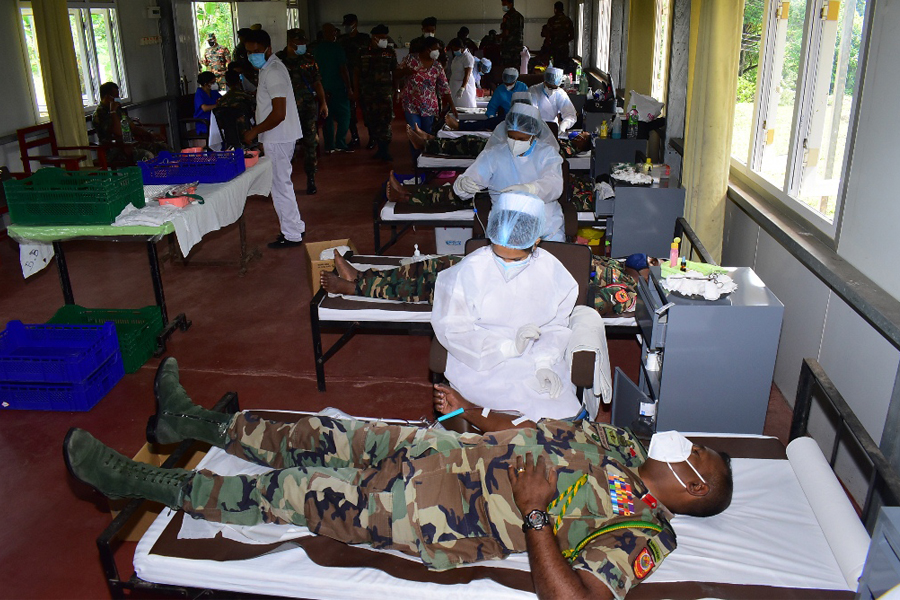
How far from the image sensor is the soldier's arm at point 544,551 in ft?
6.04

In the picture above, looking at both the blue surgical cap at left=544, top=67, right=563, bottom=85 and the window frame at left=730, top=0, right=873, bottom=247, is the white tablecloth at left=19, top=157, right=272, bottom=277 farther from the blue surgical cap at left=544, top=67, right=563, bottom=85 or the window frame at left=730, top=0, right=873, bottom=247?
the blue surgical cap at left=544, top=67, right=563, bottom=85

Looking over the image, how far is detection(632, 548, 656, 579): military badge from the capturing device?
6.25 feet

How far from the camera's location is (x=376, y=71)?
9266mm

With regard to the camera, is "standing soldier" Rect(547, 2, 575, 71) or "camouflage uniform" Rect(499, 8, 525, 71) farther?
"standing soldier" Rect(547, 2, 575, 71)

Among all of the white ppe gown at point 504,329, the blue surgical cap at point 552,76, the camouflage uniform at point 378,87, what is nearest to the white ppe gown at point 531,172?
the white ppe gown at point 504,329

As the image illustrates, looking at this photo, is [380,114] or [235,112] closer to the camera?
[235,112]

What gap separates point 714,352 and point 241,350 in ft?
9.27

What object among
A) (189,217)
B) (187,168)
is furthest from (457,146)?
(189,217)

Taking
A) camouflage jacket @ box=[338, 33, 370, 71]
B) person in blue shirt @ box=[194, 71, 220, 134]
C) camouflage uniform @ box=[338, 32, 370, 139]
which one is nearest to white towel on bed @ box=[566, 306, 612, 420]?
person in blue shirt @ box=[194, 71, 220, 134]

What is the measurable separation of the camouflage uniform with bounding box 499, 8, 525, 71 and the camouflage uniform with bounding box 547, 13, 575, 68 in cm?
57

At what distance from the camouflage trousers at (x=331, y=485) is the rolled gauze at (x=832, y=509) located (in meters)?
1.16

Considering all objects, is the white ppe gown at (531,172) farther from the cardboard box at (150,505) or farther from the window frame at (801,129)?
the cardboard box at (150,505)

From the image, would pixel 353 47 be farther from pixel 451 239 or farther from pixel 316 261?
pixel 316 261

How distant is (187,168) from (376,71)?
5.03 metres
